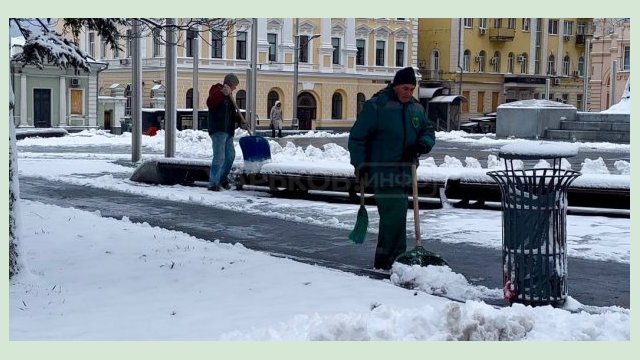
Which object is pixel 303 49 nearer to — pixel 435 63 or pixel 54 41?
pixel 435 63

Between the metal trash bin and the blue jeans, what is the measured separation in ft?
26.9

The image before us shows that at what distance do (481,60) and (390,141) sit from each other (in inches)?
2348

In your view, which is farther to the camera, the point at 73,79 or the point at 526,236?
the point at 73,79

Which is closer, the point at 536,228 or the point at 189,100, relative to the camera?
the point at 536,228

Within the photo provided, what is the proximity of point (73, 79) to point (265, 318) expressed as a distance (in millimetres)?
44175

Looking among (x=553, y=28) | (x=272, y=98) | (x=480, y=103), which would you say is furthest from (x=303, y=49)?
(x=553, y=28)

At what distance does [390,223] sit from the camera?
7945 mm

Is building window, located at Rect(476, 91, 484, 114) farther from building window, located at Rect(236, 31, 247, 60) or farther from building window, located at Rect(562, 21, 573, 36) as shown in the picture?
building window, located at Rect(236, 31, 247, 60)

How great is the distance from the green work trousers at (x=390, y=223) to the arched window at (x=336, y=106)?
164 feet

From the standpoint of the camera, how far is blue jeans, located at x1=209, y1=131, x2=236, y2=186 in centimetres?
1434

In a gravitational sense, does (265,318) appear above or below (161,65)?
below

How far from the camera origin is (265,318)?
6.09 meters

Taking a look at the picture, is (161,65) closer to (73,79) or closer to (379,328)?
(73,79)

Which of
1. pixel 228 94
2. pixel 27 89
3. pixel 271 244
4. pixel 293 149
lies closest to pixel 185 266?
pixel 271 244
